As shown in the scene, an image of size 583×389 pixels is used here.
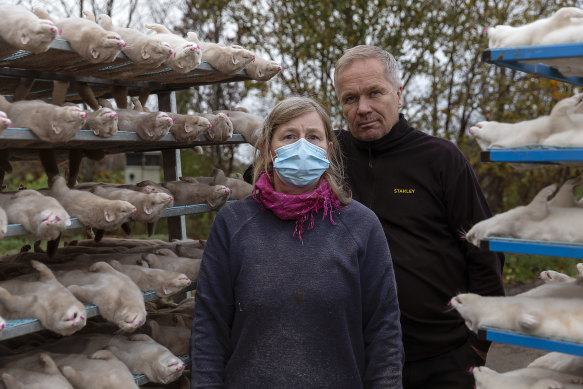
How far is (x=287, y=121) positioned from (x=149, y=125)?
1.13m

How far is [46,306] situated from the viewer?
313cm

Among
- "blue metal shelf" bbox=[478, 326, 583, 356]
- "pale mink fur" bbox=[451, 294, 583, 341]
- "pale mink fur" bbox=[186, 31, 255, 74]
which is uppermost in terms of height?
"pale mink fur" bbox=[186, 31, 255, 74]

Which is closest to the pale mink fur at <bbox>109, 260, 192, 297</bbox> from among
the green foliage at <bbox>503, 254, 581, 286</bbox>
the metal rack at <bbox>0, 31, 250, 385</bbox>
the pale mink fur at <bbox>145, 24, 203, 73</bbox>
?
the metal rack at <bbox>0, 31, 250, 385</bbox>

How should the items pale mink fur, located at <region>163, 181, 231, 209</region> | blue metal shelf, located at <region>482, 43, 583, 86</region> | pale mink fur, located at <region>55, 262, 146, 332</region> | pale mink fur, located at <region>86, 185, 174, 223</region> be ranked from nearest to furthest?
1. blue metal shelf, located at <region>482, 43, 583, 86</region>
2. pale mink fur, located at <region>55, 262, 146, 332</region>
3. pale mink fur, located at <region>86, 185, 174, 223</region>
4. pale mink fur, located at <region>163, 181, 231, 209</region>

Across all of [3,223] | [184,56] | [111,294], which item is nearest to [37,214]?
[3,223]

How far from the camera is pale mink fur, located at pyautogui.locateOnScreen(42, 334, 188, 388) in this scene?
3531 millimetres

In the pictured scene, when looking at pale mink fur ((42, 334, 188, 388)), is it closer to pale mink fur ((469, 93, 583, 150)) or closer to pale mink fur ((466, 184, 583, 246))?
pale mink fur ((466, 184, 583, 246))

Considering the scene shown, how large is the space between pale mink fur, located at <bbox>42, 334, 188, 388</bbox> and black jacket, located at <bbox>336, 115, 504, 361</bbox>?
51.4 inches

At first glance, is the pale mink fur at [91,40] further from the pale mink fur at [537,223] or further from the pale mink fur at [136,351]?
the pale mink fur at [537,223]

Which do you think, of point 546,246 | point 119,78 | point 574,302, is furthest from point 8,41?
point 574,302

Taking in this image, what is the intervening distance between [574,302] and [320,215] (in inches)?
43.2

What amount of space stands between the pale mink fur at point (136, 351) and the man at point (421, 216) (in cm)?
130

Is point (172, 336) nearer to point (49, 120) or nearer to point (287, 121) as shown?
point (49, 120)

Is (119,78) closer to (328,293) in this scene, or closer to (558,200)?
(328,293)
